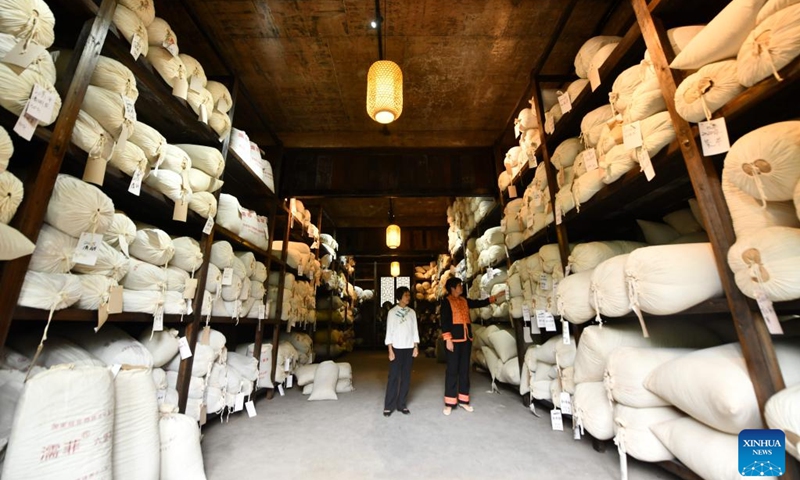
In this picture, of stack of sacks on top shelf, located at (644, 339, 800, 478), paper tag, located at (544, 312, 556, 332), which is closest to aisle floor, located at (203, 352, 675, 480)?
stack of sacks on top shelf, located at (644, 339, 800, 478)

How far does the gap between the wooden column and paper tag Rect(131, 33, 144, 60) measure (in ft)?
0.65

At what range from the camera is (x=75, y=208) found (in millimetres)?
1441

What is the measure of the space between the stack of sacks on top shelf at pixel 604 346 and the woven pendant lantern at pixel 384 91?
2.19 meters

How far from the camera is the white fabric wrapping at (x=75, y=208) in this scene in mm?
1395

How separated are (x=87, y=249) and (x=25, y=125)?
0.58 meters

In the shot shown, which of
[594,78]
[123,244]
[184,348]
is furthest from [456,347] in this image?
[123,244]

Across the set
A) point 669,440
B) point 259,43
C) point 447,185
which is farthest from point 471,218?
point 669,440

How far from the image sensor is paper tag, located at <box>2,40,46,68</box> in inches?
A: 44.9

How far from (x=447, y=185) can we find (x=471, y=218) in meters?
1.27

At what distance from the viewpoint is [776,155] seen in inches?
41.9

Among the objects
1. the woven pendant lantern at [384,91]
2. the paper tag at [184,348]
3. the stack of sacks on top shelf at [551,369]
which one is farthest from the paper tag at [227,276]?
the stack of sacks on top shelf at [551,369]

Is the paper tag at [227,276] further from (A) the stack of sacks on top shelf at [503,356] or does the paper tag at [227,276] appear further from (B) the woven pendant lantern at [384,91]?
(A) the stack of sacks on top shelf at [503,356]

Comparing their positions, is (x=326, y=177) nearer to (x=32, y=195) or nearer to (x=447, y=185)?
(x=447, y=185)

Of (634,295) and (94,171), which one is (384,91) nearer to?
(94,171)
